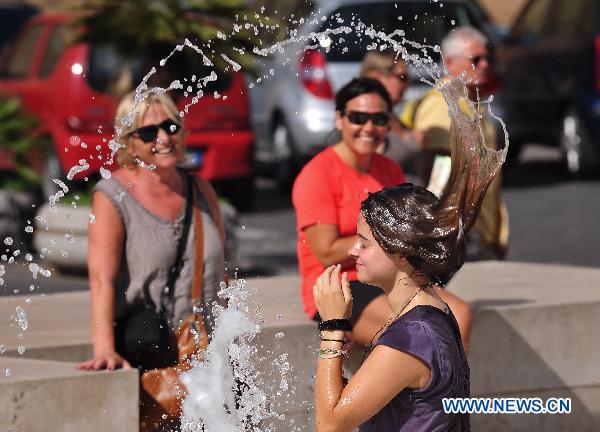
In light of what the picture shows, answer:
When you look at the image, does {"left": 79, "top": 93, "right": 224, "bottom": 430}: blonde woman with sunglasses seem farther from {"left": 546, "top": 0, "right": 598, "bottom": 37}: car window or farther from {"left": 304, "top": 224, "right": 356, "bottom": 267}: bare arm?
{"left": 546, "top": 0, "right": 598, "bottom": 37}: car window

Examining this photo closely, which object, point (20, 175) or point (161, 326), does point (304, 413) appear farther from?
point (20, 175)

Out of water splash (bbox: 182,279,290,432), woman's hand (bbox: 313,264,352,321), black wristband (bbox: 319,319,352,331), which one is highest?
woman's hand (bbox: 313,264,352,321)

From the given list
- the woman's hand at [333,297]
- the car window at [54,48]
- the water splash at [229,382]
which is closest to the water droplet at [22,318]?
the water splash at [229,382]

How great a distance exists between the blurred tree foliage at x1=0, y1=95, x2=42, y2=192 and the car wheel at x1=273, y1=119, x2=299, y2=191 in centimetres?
280

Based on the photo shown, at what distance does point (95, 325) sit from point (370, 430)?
1.68 meters

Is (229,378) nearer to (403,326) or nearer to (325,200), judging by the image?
(325,200)

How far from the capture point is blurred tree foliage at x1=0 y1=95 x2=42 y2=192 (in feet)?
37.8

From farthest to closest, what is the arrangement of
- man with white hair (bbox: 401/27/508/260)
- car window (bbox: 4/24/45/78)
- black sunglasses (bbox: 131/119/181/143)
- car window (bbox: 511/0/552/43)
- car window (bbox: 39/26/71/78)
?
car window (bbox: 511/0/552/43), car window (bbox: 4/24/45/78), car window (bbox: 39/26/71/78), man with white hair (bbox: 401/27/508/260), black sunglasses (bbox: 131/119/181/143)

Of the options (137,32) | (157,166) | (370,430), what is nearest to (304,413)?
(157,166)

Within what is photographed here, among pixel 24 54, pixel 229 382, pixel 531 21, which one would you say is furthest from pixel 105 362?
pixel 531 21

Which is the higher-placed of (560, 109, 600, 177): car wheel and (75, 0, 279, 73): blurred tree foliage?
(75, 0, 279, 73): blurred tree foliage

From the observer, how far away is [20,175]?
456 inches

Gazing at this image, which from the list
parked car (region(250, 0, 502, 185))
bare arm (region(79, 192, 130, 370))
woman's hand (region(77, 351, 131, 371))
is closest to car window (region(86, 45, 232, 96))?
parked car (region(250, 0, 502, 185))

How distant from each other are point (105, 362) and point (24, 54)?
8.76 meters
